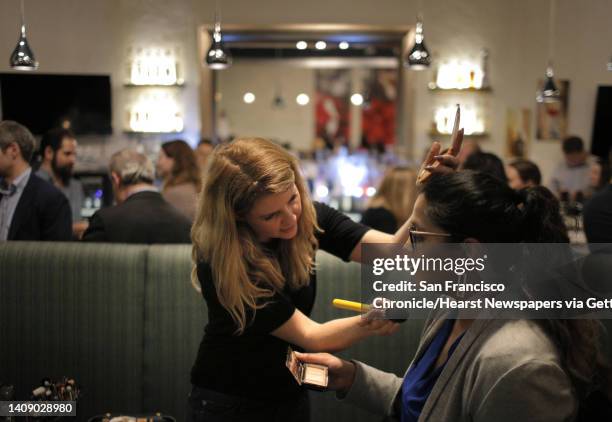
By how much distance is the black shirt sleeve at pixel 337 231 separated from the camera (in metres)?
2.11

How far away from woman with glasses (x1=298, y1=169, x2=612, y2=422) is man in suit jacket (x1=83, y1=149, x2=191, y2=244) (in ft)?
5.92

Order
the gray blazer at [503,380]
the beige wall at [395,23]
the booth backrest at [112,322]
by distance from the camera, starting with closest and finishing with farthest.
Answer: the gray blazer at [503,380], the booth backrest at [112,322], the beige wall at [395,23]

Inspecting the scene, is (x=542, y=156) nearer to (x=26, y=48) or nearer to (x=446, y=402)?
(x=26, y=48)

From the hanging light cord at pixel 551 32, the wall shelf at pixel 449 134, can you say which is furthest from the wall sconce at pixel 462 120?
the hanging light cord at pixel 551 32

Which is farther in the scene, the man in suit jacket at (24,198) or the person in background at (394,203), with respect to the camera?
the person in background at (394,203)

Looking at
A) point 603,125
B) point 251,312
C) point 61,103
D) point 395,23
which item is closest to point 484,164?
point 603,125

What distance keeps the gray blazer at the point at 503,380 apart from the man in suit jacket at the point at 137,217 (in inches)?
77.0

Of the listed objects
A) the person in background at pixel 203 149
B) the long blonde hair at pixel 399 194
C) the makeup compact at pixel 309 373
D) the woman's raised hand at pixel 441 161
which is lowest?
the makeup compact at pixel 309 373

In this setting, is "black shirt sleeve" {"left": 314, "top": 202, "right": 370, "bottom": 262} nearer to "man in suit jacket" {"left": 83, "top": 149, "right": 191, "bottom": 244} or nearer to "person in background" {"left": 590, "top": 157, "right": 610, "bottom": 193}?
"man in suit jacket" {"left": 83, "top": 149, "right": 191, "bottom": 244}

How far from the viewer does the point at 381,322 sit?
1579mm

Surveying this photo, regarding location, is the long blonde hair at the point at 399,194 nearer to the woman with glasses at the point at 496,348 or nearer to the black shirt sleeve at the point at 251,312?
the black shirt sleeve at the point at 251,312

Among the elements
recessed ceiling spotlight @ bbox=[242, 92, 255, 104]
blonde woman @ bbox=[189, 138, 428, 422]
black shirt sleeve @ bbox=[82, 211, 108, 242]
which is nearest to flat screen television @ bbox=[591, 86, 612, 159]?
blonde woman @ bbox=[189, 138, 428, 422]

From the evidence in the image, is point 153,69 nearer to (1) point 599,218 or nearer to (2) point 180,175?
(2) point 180,175

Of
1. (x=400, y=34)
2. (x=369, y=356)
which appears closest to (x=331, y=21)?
(x=400, y=34)
